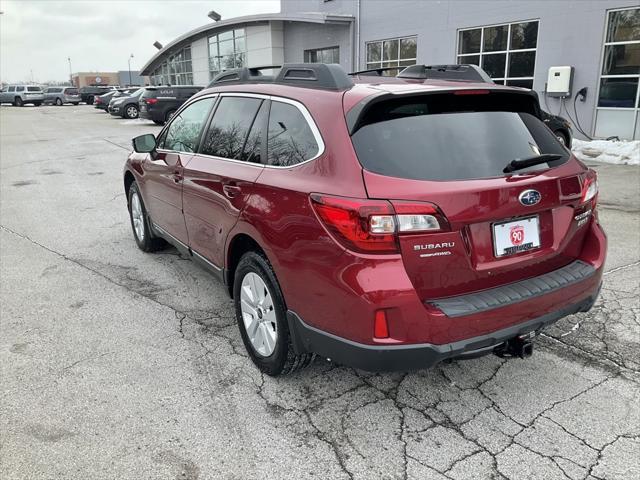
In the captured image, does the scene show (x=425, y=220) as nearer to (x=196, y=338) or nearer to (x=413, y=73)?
(x=413, y=73)

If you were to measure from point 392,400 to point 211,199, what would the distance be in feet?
5.88

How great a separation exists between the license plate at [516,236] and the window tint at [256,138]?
1.48 meters

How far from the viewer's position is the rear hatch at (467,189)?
8.13 feet

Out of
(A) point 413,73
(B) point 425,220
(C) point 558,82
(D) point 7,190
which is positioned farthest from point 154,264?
(C) point 558,82

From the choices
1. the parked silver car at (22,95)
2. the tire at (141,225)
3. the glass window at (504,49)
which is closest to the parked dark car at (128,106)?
the glass window at (504,49)

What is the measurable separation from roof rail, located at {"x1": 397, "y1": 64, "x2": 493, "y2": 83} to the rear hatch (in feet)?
1.75

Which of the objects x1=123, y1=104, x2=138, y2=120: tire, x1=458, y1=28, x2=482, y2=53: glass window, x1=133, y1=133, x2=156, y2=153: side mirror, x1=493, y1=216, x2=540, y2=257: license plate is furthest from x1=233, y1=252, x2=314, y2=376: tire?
x1=123, y1=104, x2=138, y2=120: tire

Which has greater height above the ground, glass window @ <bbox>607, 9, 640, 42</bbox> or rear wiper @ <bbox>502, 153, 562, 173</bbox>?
glass window @ <bbox>607, 9, 640, 42</bbox>

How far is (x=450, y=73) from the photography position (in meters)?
3.72

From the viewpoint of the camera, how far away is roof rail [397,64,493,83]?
3559 mm

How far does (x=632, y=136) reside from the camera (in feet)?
42.4

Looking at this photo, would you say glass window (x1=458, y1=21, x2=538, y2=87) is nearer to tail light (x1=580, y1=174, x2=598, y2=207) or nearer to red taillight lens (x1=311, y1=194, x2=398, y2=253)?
tail light (x1=580, y1=174, x2=598, y2=207)

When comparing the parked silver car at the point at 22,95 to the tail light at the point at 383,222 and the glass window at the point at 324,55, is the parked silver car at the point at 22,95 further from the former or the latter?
the tail light at the point at 383,222

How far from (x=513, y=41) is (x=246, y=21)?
16048mm
